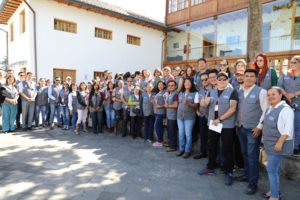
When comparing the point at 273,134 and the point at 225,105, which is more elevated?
the point at 225,105

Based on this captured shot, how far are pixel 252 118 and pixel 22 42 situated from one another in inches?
532

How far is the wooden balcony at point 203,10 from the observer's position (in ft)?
45.1

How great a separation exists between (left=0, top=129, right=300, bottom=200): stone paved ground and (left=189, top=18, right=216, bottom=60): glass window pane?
14.0 metres

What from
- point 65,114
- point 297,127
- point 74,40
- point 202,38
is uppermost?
point 202,38

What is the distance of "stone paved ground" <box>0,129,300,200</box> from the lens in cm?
301

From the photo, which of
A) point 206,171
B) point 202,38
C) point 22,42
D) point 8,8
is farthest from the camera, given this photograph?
point 202,38

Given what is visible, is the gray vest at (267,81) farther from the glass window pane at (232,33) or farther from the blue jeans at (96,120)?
the glass window pane at (232,33)

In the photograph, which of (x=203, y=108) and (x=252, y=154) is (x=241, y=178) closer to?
(x=252, y=154)

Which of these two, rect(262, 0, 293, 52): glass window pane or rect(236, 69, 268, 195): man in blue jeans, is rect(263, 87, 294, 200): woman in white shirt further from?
rect(262, 0, 293, 52): glass window pane

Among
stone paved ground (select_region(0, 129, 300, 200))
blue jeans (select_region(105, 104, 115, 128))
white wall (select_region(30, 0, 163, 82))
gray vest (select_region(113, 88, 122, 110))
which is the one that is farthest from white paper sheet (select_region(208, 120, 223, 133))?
white wall (select_region(30, 0, 163, 82))

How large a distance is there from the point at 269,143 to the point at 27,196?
11.9ft

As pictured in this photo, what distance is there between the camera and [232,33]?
54.7ft

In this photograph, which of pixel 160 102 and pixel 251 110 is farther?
pixel 160 102

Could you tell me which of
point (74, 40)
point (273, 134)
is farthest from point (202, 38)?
point (273, 134)
